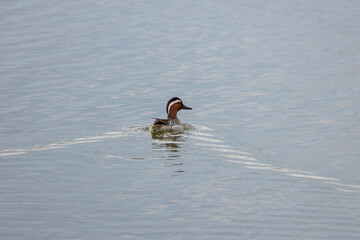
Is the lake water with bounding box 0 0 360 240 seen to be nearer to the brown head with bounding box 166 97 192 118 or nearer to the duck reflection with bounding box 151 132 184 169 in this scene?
the duck reflection with bounding box 151 132 184 169

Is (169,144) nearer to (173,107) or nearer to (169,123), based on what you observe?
(169,123)

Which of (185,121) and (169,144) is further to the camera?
(185,121)

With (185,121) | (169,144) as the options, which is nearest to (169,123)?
(169,144)

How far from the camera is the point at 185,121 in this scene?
17.5 meters

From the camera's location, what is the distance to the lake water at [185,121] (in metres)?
10.1

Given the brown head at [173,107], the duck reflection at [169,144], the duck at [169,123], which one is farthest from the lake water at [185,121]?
the brown head at [173,107]

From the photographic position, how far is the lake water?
10.1m

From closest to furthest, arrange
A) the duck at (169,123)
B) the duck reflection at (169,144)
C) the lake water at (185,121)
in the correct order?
the lake water at (185,121), the duck reflection at (169,144), the duck at (169,123)

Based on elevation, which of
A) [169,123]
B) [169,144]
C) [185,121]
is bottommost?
[169,144]

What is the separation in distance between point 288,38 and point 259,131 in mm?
11818

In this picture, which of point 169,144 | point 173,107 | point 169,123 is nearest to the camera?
point 169,144

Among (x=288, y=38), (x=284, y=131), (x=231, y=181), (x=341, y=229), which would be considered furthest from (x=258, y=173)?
(x=288, y=38)

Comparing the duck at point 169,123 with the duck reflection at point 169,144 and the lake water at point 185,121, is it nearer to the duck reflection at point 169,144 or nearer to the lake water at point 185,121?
the duck reflection at point 169,144

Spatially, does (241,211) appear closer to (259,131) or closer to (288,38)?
(259,131)
